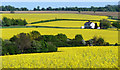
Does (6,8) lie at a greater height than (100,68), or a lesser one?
greater

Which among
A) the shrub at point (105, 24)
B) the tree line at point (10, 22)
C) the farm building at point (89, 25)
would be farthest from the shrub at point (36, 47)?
the shrub at point (105, 24)

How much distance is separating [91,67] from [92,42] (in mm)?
35305

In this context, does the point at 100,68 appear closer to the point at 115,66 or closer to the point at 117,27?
the point at 115,66

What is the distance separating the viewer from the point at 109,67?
14.5 metres

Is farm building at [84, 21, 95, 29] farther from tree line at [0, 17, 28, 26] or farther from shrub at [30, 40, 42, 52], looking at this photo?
shrub at [30, 40, 42, 52]

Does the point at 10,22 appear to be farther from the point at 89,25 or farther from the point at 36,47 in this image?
the point at 36,47

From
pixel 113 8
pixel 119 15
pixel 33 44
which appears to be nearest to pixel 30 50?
pixel 33 44

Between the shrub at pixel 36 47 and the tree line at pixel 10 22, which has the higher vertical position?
the tree line at pixel 10 22

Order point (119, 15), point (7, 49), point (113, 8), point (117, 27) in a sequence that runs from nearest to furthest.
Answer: point (7, 49)
point (117, 27)
point (119, 15)
point (113, 8)

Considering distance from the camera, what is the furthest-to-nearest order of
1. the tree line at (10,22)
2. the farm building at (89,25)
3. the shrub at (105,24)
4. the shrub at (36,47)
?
the farm building at (89,25), the shrub at (105,24), the tree line at (10,22), the shrub at (36,47)

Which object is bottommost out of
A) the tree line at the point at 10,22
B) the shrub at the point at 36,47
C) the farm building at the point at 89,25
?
the shrub at the point at 36,47

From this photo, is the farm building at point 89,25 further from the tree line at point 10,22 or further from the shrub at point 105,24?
the tree line at point 10,22

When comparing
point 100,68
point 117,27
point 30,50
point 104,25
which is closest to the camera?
point 100,68

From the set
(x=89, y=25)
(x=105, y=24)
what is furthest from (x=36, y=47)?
(x=105, y=24)
